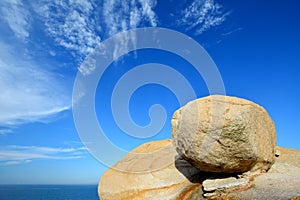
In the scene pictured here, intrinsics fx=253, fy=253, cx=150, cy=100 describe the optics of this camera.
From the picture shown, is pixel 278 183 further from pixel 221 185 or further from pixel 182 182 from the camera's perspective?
pixel 182 182

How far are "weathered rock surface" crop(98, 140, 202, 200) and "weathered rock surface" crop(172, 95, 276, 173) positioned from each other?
215cm

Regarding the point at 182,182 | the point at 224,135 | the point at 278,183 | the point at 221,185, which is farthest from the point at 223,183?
the point at 182,182

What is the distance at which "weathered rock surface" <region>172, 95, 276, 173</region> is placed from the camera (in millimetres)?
10867

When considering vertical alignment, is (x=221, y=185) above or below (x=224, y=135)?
below

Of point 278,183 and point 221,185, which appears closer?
point 278,183

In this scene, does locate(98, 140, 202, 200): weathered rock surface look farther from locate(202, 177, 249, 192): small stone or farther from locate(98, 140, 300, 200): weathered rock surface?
locate(202, 177, 249, 192): small stone

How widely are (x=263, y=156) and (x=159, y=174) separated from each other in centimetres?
630

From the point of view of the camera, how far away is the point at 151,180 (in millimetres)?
15398

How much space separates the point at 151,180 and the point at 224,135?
21.2ft

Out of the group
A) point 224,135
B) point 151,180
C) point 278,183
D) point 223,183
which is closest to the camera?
point 224,135

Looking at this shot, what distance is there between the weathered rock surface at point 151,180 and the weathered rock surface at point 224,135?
2.15 meters

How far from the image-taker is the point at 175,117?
1455 centimetres

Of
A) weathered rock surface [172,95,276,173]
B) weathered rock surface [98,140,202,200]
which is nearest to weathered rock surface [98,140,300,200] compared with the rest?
weathered rock surface [98,140,202,200]

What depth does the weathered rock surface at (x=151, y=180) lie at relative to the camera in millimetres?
13865
